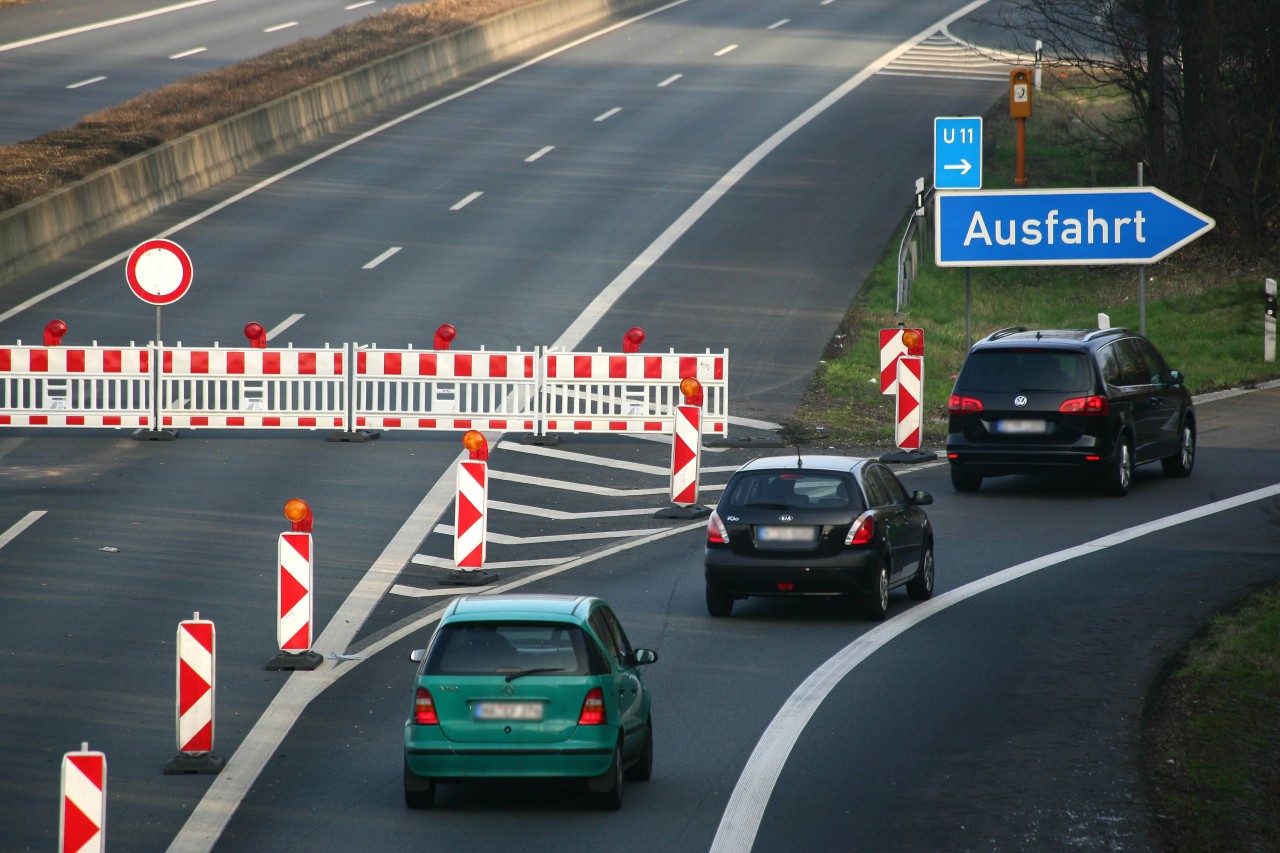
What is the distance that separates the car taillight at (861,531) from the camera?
14.7 meters

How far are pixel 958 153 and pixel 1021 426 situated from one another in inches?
410

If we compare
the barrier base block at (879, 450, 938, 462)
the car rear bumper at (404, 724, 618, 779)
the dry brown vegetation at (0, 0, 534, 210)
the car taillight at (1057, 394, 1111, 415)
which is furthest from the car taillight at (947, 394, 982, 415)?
the dry brown vegetation at (0, 0, 534, 210)

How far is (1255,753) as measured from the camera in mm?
11188

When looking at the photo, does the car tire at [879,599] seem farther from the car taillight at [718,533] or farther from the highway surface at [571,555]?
the car taillight at [718,533]

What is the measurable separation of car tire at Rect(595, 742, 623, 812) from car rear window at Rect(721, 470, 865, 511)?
5230 mm

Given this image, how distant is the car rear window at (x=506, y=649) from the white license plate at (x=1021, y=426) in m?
11.7

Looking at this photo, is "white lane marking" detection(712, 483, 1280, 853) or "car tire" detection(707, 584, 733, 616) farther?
"car tire" detection(707, 584, 733, 616)

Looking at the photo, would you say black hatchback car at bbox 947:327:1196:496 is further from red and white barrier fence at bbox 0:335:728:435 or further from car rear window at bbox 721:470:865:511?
car rear window at bbox 721:470:865:511

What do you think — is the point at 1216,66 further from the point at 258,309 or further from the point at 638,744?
the point at 638,744

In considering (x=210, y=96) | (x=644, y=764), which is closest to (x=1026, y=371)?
(x=644, y=764)

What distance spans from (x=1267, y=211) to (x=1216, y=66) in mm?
2934

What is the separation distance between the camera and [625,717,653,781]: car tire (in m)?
10.6

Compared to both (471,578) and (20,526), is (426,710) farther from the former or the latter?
(20,526)

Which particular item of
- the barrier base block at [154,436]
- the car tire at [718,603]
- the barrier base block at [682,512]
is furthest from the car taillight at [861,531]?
the barrier base block at [154,436]
